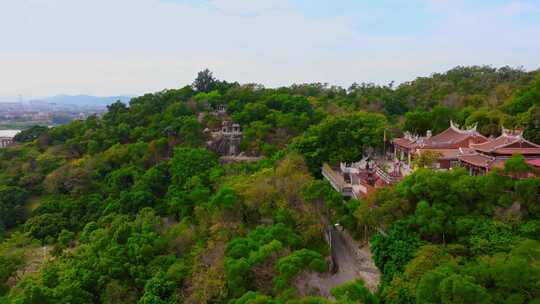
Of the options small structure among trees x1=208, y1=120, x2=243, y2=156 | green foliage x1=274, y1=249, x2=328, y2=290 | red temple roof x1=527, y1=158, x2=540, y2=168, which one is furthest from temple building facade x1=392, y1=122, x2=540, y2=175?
small structure among trees x1=208, y1=120, x2=243, y2=156

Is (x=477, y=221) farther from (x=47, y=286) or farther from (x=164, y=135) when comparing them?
(x=164, y=135)

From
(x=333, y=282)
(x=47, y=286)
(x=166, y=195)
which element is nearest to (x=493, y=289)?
(x=333, y=282)

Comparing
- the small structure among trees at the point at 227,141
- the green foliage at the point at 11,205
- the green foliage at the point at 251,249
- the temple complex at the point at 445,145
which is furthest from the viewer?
the small structure among trees at the point at 227,141

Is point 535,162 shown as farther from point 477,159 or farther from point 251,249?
point 251,249

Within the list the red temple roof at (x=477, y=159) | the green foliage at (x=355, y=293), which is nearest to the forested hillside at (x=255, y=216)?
the green foliage at (x=355, y=293)

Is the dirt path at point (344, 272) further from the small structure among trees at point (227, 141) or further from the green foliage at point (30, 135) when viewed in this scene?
the green foliage at point (30, 135)

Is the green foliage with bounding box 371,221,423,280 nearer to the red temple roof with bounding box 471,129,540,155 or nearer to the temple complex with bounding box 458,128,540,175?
the temple complex with bounding box 458,128,540,175
